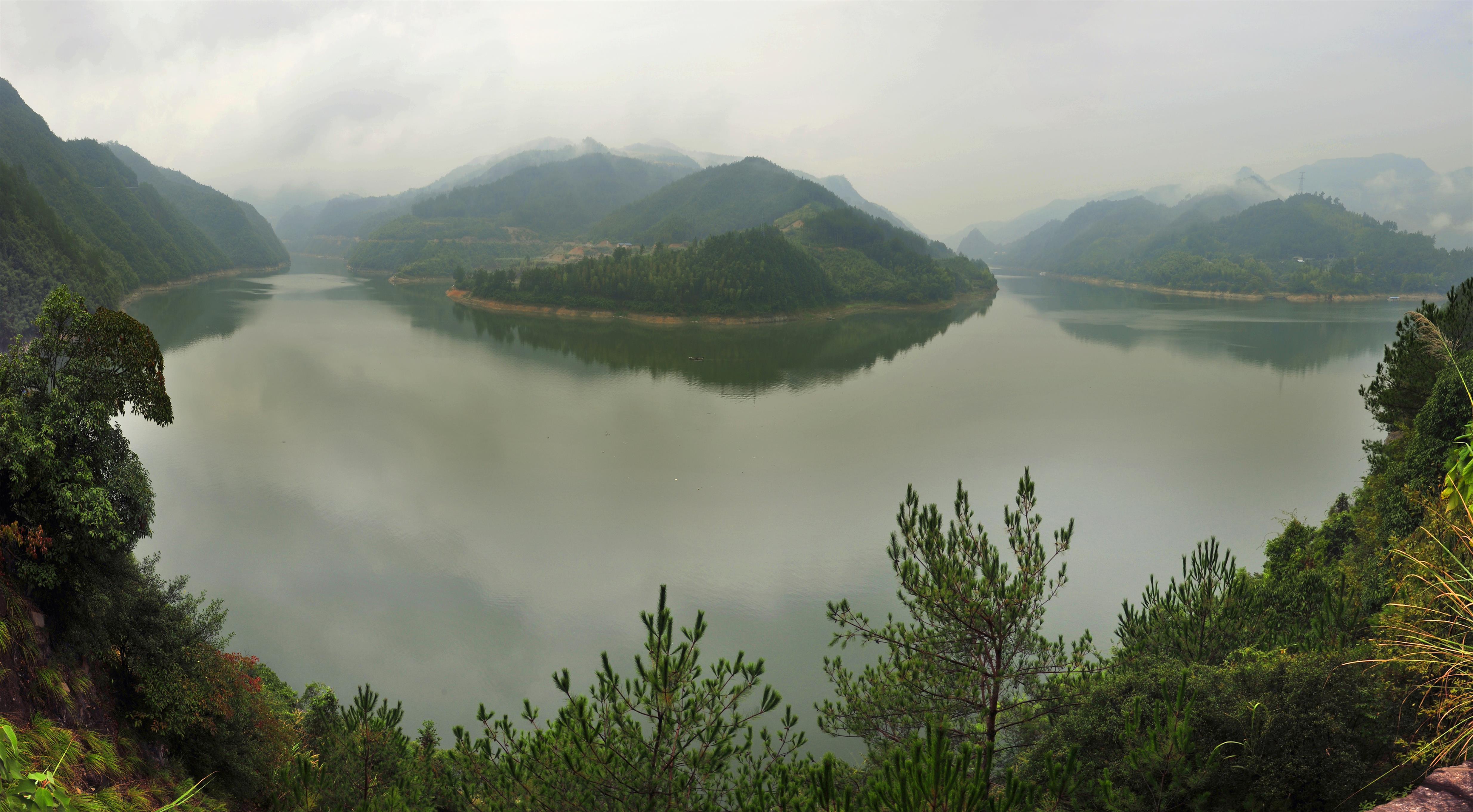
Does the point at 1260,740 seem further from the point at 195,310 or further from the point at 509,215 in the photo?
the point at 509,215

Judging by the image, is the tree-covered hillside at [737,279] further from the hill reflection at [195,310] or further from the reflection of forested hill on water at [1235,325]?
the hill reflection at [195,310]

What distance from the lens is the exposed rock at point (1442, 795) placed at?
9.93 feet

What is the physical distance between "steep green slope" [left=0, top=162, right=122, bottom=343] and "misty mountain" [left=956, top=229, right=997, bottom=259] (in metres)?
167

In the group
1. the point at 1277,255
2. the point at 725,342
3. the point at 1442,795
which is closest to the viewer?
the point at 1442,795

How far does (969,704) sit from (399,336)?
37.9 meters

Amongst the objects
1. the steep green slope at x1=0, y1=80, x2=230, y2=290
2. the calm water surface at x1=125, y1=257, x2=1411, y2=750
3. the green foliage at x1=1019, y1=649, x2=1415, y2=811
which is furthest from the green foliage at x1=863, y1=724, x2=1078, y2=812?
the steep green slope at x1=0, y1=80, x2=230, y2=290

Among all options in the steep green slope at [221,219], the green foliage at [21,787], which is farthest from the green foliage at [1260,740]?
the steep green slope at [221,219]

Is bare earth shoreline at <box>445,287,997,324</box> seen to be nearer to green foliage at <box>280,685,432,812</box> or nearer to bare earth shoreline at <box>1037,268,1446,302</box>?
bare earth shoreline at <box>1037,268,1446,302</box>

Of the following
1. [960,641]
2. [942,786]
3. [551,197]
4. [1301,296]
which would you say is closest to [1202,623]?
[960,641]

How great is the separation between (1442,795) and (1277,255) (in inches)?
4045

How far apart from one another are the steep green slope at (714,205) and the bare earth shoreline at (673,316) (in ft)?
99.4

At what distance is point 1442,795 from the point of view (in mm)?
3107

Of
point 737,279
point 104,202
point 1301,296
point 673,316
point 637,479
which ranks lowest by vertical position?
point 637,479

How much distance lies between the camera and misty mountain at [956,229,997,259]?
7032 inches
